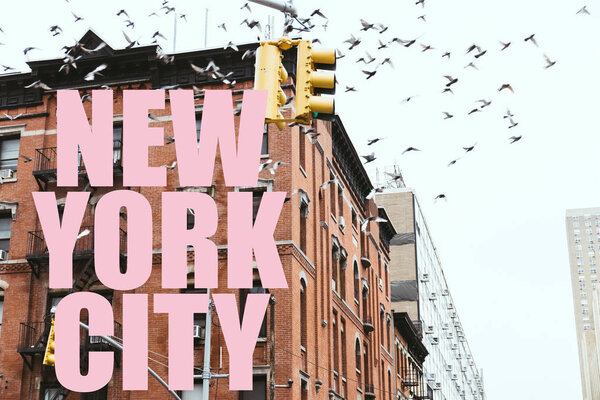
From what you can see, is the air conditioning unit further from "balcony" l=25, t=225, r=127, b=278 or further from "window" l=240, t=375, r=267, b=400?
"balcony" l=25, t=225, r=127, b=278

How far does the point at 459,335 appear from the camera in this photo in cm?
11369

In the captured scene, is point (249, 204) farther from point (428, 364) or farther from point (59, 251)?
point (428, 364)

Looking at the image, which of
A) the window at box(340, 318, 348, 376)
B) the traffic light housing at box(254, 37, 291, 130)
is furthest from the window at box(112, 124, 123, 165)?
the traffic light housing at box(254, 37, 291, 130)

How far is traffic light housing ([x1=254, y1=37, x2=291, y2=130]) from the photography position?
1077 centimetres

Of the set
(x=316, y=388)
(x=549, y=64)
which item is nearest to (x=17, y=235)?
(x=316, y=388)

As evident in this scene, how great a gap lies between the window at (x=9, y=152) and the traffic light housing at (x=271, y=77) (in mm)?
25944

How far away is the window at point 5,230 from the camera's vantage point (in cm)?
3362

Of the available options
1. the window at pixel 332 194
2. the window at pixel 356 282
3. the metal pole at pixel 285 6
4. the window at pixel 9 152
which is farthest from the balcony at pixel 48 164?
the metal pole at pixel 285 6

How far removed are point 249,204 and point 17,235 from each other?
1007 cm

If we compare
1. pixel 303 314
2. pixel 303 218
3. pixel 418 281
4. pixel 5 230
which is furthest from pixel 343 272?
pixel 418 281

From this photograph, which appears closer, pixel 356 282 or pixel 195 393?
pixel 195 393

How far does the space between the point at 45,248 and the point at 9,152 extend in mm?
5314

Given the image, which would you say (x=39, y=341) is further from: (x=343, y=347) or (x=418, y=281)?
(x=418, y=281)

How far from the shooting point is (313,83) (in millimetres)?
10680
